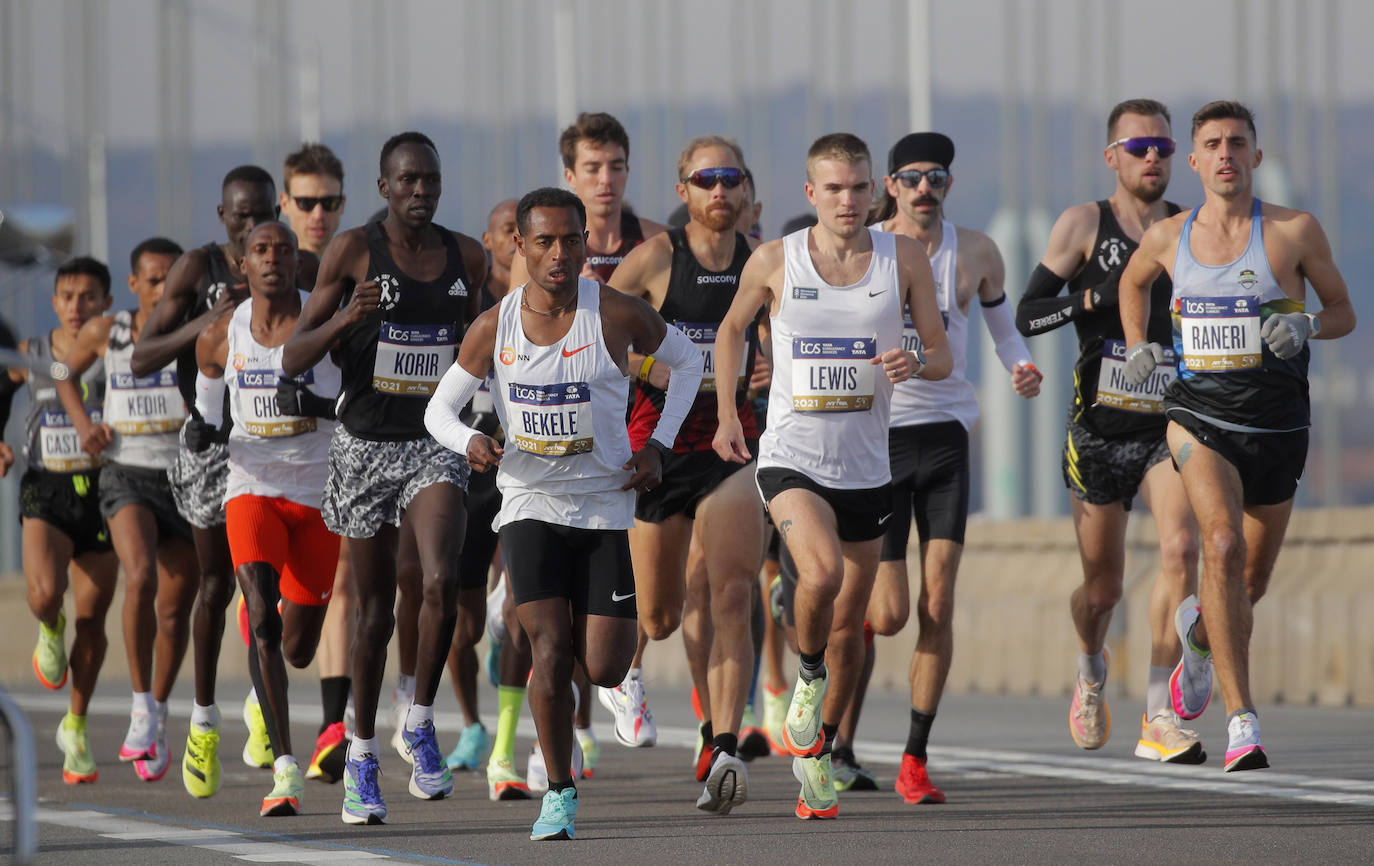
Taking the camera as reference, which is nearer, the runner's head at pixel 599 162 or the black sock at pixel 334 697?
the black sock at pixel 334 697

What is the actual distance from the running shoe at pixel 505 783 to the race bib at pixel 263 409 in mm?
1702

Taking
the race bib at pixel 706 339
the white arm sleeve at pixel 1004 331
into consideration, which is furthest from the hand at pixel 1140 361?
the race bib at pixel 706 339

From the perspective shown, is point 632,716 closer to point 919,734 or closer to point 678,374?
point 919,734

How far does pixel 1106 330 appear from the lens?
392 inches

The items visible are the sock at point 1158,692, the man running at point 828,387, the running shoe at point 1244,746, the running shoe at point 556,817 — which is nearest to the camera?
the running shoe at point 556,817

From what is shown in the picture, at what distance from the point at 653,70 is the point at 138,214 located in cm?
1863

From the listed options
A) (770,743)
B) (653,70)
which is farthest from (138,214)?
(770,743)

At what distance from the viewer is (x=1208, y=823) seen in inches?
324

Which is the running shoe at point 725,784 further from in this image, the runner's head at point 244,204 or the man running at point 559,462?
the runner's head at point 244,204

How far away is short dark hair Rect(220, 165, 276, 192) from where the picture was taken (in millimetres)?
10383

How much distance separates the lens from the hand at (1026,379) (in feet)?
31.9

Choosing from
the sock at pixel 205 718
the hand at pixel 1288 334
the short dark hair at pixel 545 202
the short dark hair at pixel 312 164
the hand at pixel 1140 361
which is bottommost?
the sock at pixel 205 718

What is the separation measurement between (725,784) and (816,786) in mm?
373

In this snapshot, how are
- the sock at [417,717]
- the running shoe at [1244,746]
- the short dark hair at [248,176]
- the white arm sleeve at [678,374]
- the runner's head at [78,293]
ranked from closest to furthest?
the running shoe at [1244,746]
the white arm sleeve at [678,374]
the sock at [417,717]
the short dark hair at [248,176]
the runner's head at [78,293]
